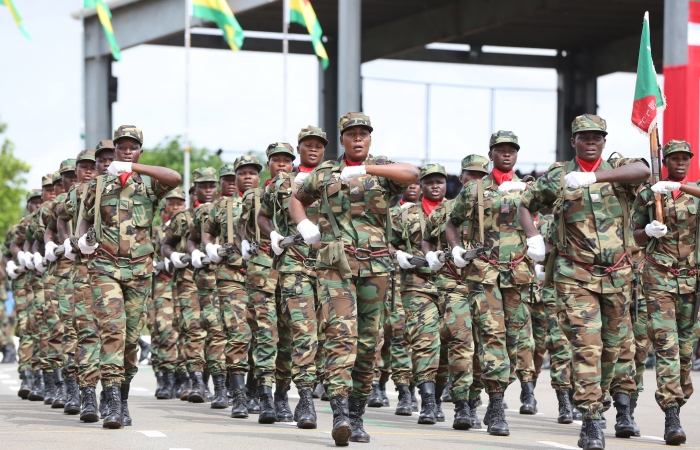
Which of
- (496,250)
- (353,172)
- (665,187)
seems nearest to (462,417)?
(496,250)

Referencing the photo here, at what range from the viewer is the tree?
7388cm

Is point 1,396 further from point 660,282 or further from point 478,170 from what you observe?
point 660,282

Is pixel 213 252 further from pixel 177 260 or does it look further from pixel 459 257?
pixel 459 257

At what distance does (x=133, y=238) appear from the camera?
38.7 feet

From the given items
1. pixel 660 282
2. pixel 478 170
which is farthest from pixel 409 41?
pixel 660 282

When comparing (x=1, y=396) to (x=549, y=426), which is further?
(x=1, y=396)

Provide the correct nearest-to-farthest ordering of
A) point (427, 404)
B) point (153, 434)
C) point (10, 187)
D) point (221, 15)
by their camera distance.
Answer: point (153, 434) → point (427, 404) → point (221, 15) → point (10, 187)

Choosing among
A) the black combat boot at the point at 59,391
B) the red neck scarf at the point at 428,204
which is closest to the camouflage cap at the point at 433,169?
the red neck scarf at the point at 428,204

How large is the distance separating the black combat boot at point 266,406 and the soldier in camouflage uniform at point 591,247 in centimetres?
304

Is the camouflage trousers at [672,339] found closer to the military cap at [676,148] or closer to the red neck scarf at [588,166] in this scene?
the military cap at [676,148]

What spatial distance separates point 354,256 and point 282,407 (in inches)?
98.2

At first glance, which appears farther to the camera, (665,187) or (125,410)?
(125,410)

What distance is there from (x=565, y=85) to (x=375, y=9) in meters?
7.67

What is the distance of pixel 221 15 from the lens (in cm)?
3020
